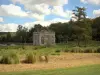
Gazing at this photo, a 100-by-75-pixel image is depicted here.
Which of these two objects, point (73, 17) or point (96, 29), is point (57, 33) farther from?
point (73, 17)

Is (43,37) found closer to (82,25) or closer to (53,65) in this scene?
(82,25)

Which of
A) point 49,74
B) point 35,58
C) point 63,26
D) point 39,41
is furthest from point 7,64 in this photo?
point 63,26

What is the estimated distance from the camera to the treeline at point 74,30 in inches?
2616

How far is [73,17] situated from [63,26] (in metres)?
37.1

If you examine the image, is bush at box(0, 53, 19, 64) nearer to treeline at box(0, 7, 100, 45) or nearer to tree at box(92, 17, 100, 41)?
treeline at box(0, 7, 100, 45)

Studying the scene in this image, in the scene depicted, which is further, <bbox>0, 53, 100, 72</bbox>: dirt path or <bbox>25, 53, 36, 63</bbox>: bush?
<bbox>25, 53, 36, 63</bbox>: bush

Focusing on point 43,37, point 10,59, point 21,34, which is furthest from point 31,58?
point 21,34

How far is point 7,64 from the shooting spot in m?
17.9

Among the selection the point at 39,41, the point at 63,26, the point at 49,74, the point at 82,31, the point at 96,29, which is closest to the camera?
the point at 49,74

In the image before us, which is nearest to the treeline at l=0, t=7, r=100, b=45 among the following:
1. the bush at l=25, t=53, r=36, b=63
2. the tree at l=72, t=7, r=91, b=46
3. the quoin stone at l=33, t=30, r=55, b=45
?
the tree at l=72, t=7, r=91, b=46

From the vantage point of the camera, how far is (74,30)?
221ft

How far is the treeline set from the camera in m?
66.4

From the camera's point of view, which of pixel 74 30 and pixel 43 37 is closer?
pixel 74 30

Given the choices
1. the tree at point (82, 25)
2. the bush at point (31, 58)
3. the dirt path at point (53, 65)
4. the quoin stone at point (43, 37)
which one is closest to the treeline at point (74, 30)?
the tree at point (82, 25)
